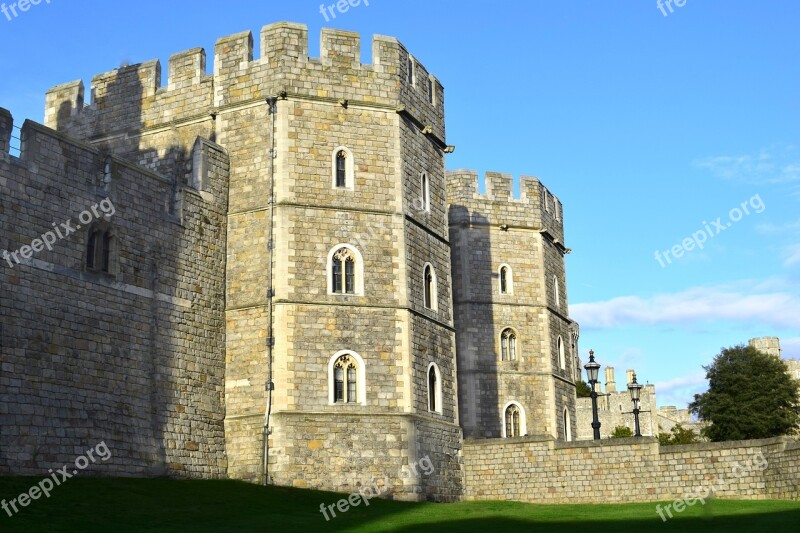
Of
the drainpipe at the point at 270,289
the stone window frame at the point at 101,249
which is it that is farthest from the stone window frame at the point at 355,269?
the stone window frame at the point at 101,249

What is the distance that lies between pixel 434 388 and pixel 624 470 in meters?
5.01

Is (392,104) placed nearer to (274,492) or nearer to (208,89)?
(208,89)

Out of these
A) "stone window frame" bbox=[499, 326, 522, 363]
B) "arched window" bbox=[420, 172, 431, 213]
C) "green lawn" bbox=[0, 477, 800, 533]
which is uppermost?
"arched window" bbox=[420, 172, 431, 213]

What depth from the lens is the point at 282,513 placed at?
20453mm

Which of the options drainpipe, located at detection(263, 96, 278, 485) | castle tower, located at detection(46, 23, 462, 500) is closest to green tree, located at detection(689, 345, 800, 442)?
castle tower, located at detection(46, 23, 462, 500)

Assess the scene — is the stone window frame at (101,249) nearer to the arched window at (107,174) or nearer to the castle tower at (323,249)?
the arched window at (107,174)

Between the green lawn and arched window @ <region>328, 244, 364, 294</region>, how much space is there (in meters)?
4.94

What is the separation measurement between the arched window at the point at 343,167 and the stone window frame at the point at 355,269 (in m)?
1.56

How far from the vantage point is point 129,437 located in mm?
22422

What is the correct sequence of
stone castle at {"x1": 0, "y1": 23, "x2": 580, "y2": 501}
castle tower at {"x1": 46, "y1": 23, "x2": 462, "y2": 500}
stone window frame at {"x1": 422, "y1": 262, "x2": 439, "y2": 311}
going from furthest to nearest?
stone window frame at {"x1": 422, "y1": 262, "x2": 439, "y2": 311}, castle tower at {"x1": 46, "y1": 23, "x2": 462, "y2": 500}, stone castle at {"x1": 0, "y1": 23, "x2": 580, "y2": 501}

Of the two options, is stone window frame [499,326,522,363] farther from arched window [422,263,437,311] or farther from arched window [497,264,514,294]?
arched window [422,263,437,311]

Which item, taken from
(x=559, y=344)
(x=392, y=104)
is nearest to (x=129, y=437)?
(x=392, y=104)

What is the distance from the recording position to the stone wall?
20.5 meters

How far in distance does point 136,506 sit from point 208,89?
39.8 ft
